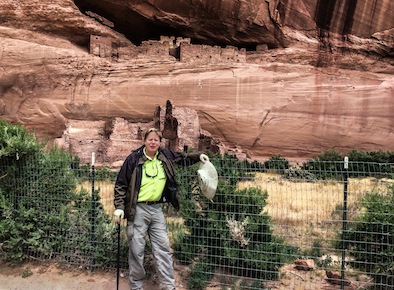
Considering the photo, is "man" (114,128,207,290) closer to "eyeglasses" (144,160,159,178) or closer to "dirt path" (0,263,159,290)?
"eyeglasses" (144,160,159,178)

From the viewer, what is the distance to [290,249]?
16.5ft

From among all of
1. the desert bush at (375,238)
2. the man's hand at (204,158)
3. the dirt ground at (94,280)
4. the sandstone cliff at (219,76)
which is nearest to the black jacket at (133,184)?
the man's hand at (204,158)

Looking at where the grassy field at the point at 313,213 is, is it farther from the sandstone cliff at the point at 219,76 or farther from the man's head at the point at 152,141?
the sandstone cliff at the point at 219,76

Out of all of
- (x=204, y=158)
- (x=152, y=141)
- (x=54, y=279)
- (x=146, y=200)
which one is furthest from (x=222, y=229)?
(x=54, y=279)

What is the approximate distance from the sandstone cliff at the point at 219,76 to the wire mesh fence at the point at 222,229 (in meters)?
12.5

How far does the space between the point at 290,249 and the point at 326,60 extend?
1818 centimetres

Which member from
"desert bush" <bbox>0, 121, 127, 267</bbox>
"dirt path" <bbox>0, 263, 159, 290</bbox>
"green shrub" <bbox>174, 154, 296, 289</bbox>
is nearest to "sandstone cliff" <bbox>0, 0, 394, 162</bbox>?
"desert bush" <bbox>0, 121, 127, 267</bbox>

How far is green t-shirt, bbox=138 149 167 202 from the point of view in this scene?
433cm

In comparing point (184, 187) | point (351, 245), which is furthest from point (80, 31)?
point (351, 245)

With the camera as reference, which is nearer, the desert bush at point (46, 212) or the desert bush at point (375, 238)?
the desert bush at point (375, 238)

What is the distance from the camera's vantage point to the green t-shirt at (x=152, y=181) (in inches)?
170

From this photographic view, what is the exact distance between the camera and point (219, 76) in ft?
66.6

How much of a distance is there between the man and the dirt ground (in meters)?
0.70

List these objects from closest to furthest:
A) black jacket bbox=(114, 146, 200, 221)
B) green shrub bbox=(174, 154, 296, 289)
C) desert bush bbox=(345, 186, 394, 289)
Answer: black jacket bbox=(114, 146, 200, 221) → desert bush bbox=(345, 186, 394, 289) → green shrub bbox=(174, 154, 296, 289)
